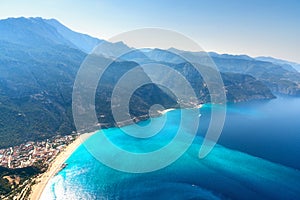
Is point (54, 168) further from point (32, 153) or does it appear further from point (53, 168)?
point (32, 153)

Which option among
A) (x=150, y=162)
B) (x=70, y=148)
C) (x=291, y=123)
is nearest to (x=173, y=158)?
(x=150, y=162)

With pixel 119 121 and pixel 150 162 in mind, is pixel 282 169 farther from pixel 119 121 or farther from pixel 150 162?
pixel 119 121

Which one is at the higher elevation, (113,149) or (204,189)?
(204,189)

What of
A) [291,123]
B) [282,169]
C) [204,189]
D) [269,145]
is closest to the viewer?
[204,189]

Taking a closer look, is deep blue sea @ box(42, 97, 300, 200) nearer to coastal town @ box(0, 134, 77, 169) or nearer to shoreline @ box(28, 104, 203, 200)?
shoreline @ box(28, 104, 203, 200)

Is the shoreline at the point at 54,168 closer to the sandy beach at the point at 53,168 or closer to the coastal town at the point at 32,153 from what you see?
the sandy beach at the point at 53,168

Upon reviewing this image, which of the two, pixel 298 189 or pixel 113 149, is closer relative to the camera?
pixel 298 189

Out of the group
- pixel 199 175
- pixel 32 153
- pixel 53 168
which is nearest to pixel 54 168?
pixel 53 168

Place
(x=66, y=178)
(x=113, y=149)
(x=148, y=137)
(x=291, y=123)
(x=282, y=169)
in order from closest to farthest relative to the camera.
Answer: (x=66, y=178) → (x=282, y=169) → (x=113, y=149) → (x=148, y=137) → (x=291, y=123)

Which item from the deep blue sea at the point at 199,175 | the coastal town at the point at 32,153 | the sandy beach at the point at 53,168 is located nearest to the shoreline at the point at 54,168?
the sandy beach at the point at 53,168
